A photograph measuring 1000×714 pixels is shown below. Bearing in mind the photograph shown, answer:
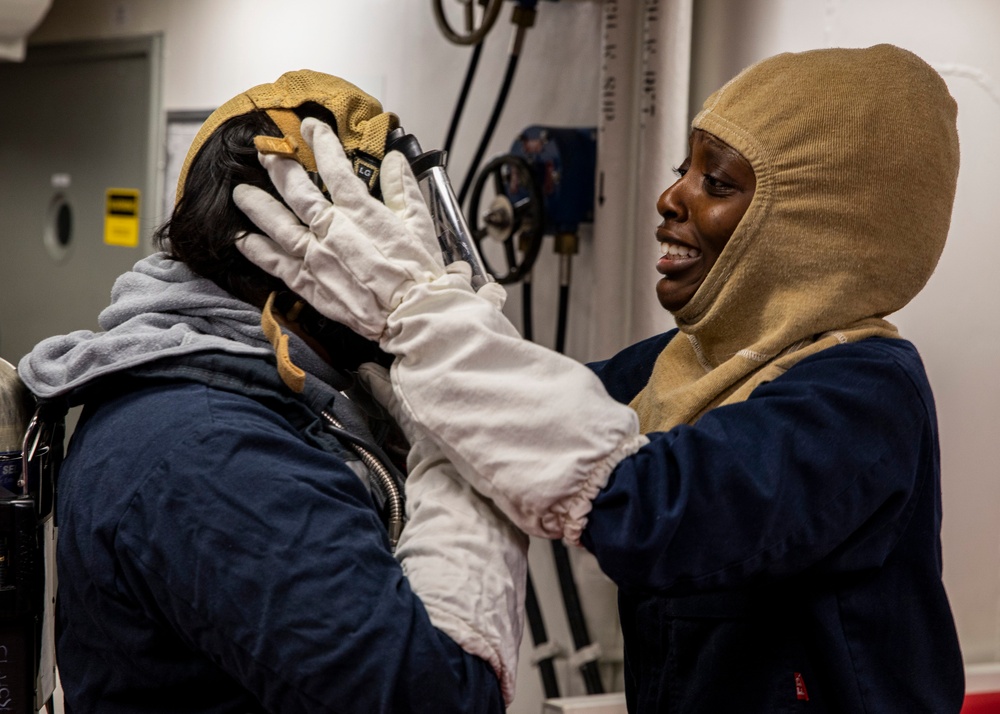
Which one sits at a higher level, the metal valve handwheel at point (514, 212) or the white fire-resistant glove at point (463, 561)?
the metal valve handwheel at point (514, 212)

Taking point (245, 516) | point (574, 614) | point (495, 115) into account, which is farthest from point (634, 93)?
point (245, 516)

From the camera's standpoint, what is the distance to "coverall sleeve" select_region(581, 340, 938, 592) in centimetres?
99

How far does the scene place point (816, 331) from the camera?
1.17 metres

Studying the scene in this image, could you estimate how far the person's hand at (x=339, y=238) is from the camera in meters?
1.02

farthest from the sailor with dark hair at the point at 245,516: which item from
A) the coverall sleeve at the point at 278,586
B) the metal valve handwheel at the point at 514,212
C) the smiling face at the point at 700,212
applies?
the metal valve handwheel at the point at 514,212

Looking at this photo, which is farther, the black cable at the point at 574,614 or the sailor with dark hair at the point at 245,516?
the black cable at the point at 574,614

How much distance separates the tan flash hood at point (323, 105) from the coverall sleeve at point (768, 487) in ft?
1.42

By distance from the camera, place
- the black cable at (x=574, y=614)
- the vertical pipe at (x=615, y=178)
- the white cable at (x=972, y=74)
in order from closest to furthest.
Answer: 1. the white cable at (x=972, y=74)
2. the vertical pipe at (x=615, y=178)
3. the black cable at (x=574, y=614)

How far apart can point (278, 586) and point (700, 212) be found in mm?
675

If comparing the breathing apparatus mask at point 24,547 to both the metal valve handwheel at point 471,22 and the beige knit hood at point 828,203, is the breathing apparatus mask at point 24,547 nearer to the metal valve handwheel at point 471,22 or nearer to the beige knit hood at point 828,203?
the beige knit hood at point 828,203

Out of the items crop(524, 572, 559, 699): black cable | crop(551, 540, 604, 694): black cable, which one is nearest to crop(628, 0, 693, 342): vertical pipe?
crop(551, 540, 604, 694): black cable

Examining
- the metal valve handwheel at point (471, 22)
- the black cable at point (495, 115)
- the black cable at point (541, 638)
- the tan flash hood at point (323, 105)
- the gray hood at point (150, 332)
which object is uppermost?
the metal valve handwheel at point (471, 22)

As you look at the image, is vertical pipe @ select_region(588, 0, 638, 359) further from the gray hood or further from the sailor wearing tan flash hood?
the gray hood

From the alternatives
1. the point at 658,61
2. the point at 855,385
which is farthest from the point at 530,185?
the point at 855,385
